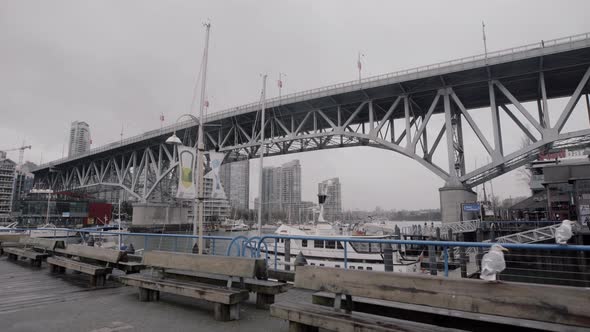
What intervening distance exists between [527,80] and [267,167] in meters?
82.9

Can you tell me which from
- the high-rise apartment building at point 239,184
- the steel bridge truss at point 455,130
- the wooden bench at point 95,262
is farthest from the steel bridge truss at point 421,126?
the high-rise apartment building at point 239,184

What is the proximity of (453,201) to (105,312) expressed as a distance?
26930 millimetres

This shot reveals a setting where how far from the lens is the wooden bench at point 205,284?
475cm

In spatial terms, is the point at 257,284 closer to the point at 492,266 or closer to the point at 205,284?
the point at 205,284

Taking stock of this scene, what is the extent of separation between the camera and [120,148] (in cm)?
6159

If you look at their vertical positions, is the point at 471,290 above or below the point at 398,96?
below

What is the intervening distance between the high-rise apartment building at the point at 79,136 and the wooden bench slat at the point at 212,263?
164m

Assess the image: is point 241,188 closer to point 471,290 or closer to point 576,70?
point 576,70

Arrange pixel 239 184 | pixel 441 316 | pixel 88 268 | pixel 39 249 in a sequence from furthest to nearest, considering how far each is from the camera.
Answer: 1. pixel 239 184
2. pixel 39 249
3. pixel 88 268
4. pixel 441 316

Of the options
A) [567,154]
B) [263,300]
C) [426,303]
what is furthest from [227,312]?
[567,154]

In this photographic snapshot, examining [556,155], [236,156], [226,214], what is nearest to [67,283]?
[236,156]

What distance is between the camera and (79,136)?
5778 inches

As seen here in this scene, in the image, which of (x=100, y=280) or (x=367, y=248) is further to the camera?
(x=367, y=248)

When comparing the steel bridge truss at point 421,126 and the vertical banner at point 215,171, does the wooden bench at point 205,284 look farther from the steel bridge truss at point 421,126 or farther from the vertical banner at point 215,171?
the steel bridge truss at point 421,126
